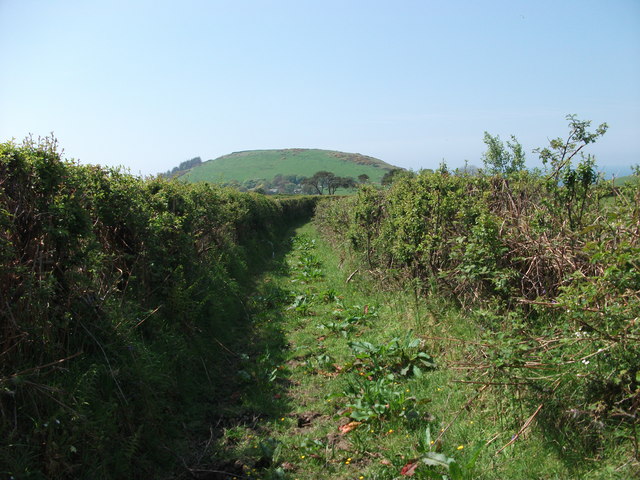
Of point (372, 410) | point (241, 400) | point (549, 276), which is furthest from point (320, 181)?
point (372, 410)

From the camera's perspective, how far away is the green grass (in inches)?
137

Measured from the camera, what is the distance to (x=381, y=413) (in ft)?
14.3

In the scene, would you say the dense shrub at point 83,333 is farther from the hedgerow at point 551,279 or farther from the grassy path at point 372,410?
the hedgerow at point 551,279

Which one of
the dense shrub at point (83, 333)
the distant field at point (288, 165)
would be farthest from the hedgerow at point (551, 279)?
the distant field at point (288, 165)

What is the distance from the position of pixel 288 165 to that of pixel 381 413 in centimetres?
12516

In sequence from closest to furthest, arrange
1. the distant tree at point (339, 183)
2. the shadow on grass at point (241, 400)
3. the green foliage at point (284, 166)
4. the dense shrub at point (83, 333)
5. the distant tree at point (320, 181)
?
1. the dense shrub at point (83, 333)
2. the shadow on grass at point (241, 400)
3. the distant tree at point (339, 183)
4. the distant tree at point (320, 181)
5. the green foliage at point (284, 166)

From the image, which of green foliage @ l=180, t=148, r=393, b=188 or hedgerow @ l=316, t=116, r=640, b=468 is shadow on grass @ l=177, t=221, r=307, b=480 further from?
green foliage @ l=180, t=148, r=393, b=188

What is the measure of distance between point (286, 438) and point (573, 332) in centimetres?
306

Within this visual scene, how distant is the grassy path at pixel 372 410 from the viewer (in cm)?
358

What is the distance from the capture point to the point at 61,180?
3961 millimetres

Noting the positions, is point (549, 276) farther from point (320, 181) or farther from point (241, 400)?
point (320, 181)

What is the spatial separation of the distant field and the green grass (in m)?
101

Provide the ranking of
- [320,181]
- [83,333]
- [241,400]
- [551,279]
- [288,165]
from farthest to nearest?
[288,165] < [320,181] < [241,400] < [551,279] < [83,333]

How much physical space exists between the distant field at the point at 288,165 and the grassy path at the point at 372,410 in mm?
101465
